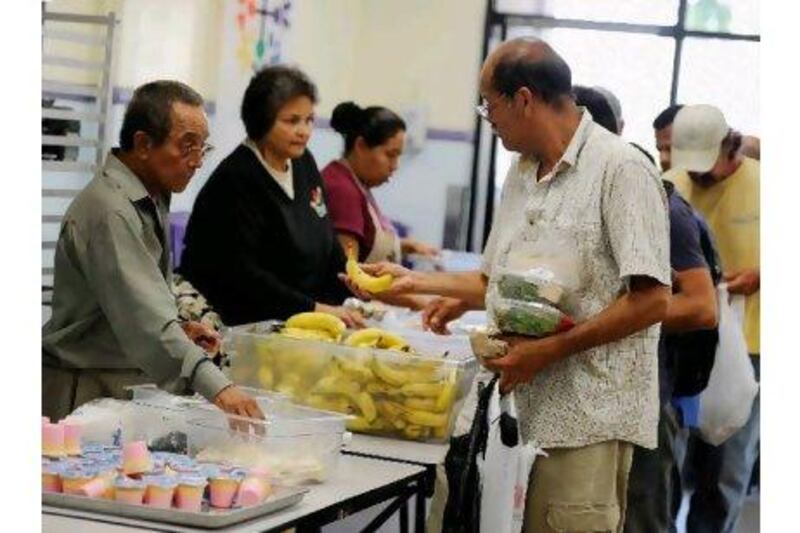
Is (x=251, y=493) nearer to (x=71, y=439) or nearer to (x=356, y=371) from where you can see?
(x=71, y=439)

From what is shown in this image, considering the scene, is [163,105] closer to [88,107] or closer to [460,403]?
[460,403]

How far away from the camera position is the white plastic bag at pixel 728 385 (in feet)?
13.7

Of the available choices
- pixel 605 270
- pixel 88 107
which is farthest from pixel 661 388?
pixel 88 107

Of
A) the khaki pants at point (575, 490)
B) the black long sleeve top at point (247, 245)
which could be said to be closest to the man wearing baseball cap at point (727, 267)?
the black long sleeve top at point (247, 245)

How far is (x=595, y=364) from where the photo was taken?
9.32 ft

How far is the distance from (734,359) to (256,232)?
4.67 ft

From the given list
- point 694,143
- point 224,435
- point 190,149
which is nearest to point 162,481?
point 224,435

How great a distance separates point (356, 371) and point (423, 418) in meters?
0.18

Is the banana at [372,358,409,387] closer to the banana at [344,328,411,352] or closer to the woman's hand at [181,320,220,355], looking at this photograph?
the banana at [344,328,411,352]

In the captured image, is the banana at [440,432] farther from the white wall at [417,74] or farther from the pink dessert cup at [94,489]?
the white wall at [417,74]

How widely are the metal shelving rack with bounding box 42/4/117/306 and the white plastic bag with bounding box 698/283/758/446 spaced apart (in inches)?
72.5

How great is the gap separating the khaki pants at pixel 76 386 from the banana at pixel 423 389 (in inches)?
23.2

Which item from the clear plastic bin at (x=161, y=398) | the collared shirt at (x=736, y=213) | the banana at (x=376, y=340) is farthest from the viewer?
the collared shirt at (x=736, y=213)
